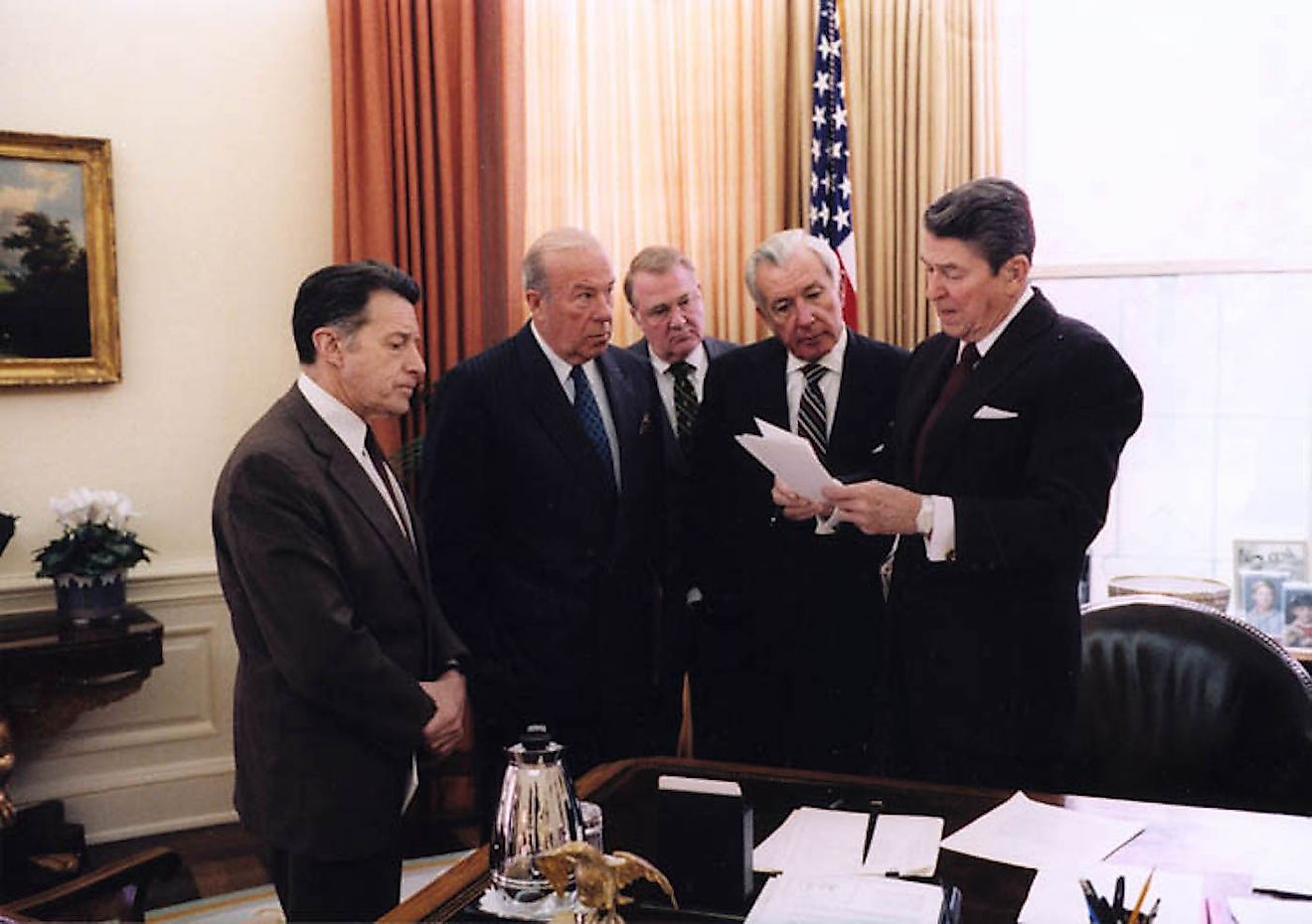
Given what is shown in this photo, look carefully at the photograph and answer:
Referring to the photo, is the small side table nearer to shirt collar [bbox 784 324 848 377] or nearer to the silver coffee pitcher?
shirt collar [bbox 784 324 848 377]

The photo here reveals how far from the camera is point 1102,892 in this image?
1.55 metres

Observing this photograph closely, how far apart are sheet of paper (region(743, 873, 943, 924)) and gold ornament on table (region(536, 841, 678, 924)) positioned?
19 cm

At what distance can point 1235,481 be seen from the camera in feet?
13.9

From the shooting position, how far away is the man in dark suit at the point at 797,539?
289 centimetres

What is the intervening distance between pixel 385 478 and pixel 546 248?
0.88 metres

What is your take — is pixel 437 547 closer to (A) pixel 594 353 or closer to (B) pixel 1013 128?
(A) pixel 594 353

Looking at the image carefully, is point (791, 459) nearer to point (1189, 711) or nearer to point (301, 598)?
point (1189, 711)

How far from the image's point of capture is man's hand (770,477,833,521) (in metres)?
2.64

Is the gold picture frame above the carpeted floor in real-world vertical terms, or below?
above

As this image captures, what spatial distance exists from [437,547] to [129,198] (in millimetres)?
2175

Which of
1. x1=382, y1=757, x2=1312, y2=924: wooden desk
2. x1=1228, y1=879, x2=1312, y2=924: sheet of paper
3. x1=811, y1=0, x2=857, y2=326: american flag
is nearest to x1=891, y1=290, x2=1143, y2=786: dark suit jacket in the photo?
x1=382, y1=757, x2=1312, y2=924: wooden desk

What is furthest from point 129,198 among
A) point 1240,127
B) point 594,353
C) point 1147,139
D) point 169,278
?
point 1240,127

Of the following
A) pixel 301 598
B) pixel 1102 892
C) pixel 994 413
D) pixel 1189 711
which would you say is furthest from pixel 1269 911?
pixel 301 598

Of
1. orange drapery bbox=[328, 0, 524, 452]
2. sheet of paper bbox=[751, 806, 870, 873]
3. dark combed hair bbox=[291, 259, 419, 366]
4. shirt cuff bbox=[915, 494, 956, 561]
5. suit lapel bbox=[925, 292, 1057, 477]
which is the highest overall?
orange drapery bbox=[328, 0, 524, 452]
